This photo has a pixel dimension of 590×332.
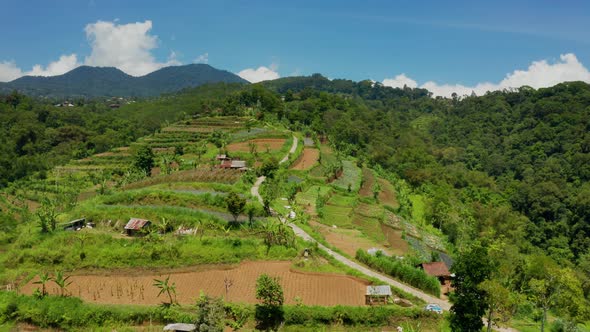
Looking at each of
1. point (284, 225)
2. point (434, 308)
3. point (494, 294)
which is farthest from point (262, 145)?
point (494, 294)

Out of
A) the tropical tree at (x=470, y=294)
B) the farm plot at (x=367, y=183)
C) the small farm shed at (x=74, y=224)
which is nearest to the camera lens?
the tropical tree at (x=470, y=294)

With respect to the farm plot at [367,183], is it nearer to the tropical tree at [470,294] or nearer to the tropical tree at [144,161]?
the tropical tree at [144,161]

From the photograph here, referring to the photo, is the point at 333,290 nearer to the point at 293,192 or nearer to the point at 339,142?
the point at 293,192

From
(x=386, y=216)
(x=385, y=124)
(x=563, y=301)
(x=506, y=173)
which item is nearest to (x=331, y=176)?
(x=386, y=216)

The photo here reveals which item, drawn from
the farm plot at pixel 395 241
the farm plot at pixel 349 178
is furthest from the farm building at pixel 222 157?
the farm plot at pixel 395 241

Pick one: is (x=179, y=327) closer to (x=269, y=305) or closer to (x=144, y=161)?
(x=269, y=305)
